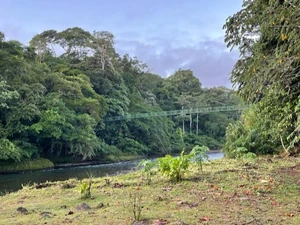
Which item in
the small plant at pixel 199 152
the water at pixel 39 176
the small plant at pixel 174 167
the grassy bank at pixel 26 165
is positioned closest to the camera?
the small plant at pixel 174 167

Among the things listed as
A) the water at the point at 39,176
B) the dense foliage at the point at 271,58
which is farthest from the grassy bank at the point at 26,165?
the dense foliage at the point at 271,58

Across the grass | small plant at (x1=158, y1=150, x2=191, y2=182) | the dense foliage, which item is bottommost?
the grass

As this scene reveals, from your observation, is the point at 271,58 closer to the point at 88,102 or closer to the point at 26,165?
the point at 26,165

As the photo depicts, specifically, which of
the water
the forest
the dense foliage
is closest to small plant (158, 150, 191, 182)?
the dense foliage

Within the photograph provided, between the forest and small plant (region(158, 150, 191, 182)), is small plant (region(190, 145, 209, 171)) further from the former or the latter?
the forest

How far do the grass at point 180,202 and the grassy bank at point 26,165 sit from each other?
1631 cm

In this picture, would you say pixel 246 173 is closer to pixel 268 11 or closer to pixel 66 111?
pixel 268 11

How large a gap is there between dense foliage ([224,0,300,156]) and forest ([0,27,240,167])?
16.5 m

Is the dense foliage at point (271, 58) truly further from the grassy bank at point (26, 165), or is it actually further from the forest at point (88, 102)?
the grassy bank at point (26, 165)

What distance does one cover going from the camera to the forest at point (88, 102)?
23891mm

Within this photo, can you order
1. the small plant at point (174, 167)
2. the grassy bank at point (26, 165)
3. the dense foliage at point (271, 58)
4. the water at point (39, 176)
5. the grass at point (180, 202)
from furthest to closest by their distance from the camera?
the grassy bank at point (26, 165) → the water at point (39, 176) → the small plant at point (174, 167) → the dense foliage at point (271, 58) → the grass at point (180, 202)

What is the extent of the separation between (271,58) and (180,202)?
3.27m

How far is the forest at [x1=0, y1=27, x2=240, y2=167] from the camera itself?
78.4 ft

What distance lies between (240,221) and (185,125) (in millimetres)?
Answer: 49539
